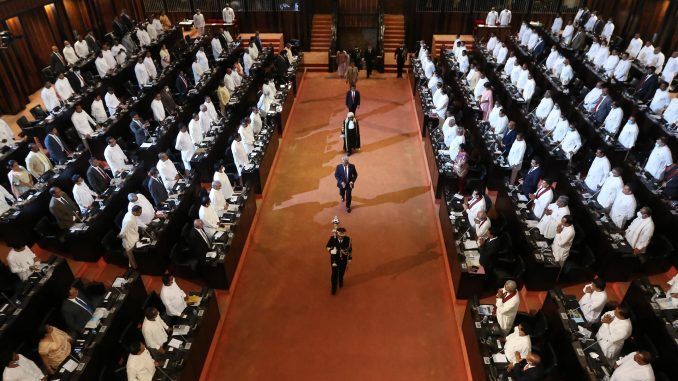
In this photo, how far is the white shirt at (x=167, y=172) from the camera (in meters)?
10.3

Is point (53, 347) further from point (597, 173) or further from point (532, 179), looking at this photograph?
point (597, 173)

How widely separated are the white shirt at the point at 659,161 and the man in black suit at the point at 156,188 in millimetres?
10390

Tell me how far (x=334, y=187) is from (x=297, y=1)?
12.4 metres

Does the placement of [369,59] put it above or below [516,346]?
above

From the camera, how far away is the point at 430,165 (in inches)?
475

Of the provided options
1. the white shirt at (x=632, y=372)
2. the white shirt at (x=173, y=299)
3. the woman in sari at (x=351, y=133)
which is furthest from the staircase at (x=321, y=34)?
the white shirt at (x=632, y=372)

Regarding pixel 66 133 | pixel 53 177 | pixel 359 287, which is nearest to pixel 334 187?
pixel 359 287

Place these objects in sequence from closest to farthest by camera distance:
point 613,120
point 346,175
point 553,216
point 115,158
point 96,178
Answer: point 553,216 < point 96,178 < point 346,175 < point 115,158 < point 613,120

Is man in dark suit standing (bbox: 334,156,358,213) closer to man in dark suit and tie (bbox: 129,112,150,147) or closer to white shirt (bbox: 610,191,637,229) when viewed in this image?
white shirt (bbox: 610,191,637,229)

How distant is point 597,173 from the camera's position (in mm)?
9625

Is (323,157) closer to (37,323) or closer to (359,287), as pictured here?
(359,287)

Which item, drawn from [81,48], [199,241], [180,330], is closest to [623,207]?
[199,241]

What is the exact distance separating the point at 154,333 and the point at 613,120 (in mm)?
11075

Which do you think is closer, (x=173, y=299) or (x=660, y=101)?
(x=173, y=299)
